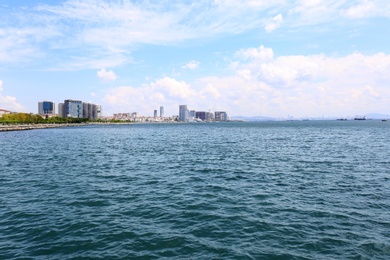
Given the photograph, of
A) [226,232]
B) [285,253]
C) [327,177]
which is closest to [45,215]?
[226,232]

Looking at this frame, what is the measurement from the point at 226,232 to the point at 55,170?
1161 inches

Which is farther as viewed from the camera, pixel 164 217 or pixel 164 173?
pixel 164 173

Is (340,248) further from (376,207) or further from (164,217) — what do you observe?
(164,217)

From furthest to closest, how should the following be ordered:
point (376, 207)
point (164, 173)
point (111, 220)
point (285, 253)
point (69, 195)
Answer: point (164, 173) < point (69, 195) < point (376, 207) < point (111, 220) < point (285, 253)

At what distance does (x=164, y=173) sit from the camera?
35938 millimetres

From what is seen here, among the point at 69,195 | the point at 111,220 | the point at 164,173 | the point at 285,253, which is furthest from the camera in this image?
the point at 164,173

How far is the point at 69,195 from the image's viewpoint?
25.4 metres

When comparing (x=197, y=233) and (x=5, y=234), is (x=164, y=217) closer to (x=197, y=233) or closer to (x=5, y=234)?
(x=197, y=233)

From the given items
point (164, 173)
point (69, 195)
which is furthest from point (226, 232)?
point (164, 173)

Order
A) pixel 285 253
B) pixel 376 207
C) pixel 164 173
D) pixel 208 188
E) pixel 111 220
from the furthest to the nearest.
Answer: pixel 164 173 → pixel 208 188 → pixel 376 207 → pixel 111 220 → pixel 285 253

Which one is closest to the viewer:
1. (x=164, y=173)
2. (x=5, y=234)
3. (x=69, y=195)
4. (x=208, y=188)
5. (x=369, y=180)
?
(x=5, y=234)

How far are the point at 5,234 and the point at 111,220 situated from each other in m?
6.24

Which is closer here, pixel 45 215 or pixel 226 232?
pixel 226 232

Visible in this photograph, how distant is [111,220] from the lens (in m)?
19.2
